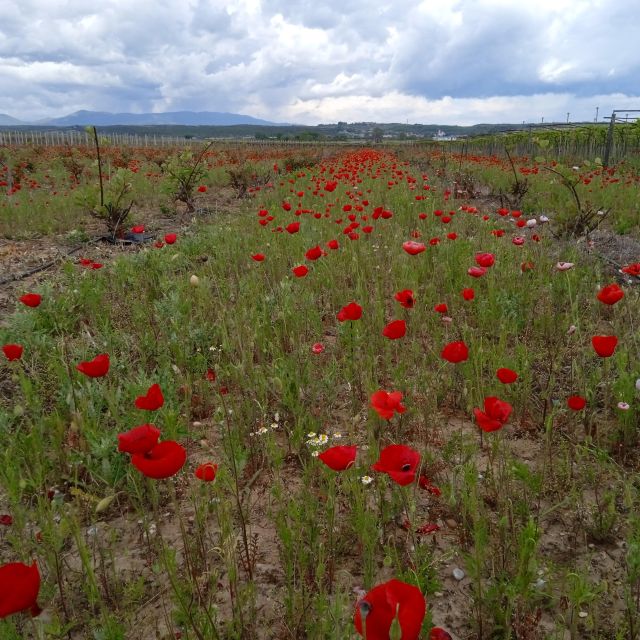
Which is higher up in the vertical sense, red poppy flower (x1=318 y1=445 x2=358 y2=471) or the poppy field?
red poppy flower (x1=318 y1=445 x2=358 y2=471)

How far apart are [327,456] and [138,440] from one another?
→ 1.59 ft

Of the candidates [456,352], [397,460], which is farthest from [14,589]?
[456,352]

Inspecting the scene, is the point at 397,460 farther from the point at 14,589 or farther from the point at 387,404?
the point at 14,589

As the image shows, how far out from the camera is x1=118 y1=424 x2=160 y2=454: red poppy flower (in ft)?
3.82

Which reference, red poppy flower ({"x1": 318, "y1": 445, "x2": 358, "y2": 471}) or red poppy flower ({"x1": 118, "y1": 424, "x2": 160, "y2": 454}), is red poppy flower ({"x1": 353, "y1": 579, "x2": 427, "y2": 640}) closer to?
red poppy flower ({"x1": 318, "y1": 445, "x2": 358, "y2": 471})

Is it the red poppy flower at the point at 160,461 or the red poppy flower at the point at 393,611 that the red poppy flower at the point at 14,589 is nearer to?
the red poppy flower at the point at 160,461

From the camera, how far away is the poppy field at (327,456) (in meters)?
1.55

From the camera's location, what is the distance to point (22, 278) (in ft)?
17.8

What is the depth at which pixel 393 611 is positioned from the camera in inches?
33.0

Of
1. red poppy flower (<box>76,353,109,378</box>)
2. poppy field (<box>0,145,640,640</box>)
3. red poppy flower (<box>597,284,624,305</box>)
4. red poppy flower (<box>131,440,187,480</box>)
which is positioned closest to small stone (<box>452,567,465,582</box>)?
poppy field (<box>0,145,640,640</box>)

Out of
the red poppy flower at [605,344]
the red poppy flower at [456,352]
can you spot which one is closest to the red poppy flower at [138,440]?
the red poppy flower at [456,352]

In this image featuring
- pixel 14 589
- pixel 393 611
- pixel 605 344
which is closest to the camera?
pixel 393 611

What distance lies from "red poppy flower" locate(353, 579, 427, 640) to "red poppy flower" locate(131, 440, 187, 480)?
53 centimetres

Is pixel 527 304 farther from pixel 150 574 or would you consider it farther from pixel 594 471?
pixel 150 574
